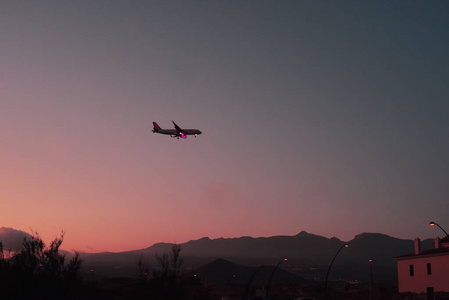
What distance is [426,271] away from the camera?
226 feet

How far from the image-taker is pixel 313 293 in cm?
11594

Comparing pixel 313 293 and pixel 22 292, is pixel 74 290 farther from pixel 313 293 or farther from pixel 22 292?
pixel 313 293

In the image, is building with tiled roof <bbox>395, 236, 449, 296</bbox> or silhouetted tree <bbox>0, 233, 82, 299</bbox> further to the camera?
building with tiled roof <bbox>395, 236, 449, 296</bbox>

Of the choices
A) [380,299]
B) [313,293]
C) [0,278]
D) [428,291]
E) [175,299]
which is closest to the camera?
[0,278]

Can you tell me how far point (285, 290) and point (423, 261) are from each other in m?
63.6

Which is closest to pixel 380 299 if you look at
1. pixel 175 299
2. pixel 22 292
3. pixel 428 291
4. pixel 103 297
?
pixel 428 291

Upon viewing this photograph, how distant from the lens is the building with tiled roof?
2584 inches

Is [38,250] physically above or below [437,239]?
below

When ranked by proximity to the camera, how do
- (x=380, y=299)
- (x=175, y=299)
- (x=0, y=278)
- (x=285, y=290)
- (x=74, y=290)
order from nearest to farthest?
(x=0, y=278) → (x=74, y=290) → (x=175, y=299) → (x=380, y=299) → (x=285, y=290)

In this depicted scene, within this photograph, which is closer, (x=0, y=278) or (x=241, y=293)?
(x=0, y=278)

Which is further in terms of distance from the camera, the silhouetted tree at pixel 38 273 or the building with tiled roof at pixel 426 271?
the building with tiled roof at pixel 426 271

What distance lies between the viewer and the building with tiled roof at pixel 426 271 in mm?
65625

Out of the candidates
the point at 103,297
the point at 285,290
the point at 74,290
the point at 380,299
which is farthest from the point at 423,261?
the point at 285,290

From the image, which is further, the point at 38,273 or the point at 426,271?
the point at 426,271
